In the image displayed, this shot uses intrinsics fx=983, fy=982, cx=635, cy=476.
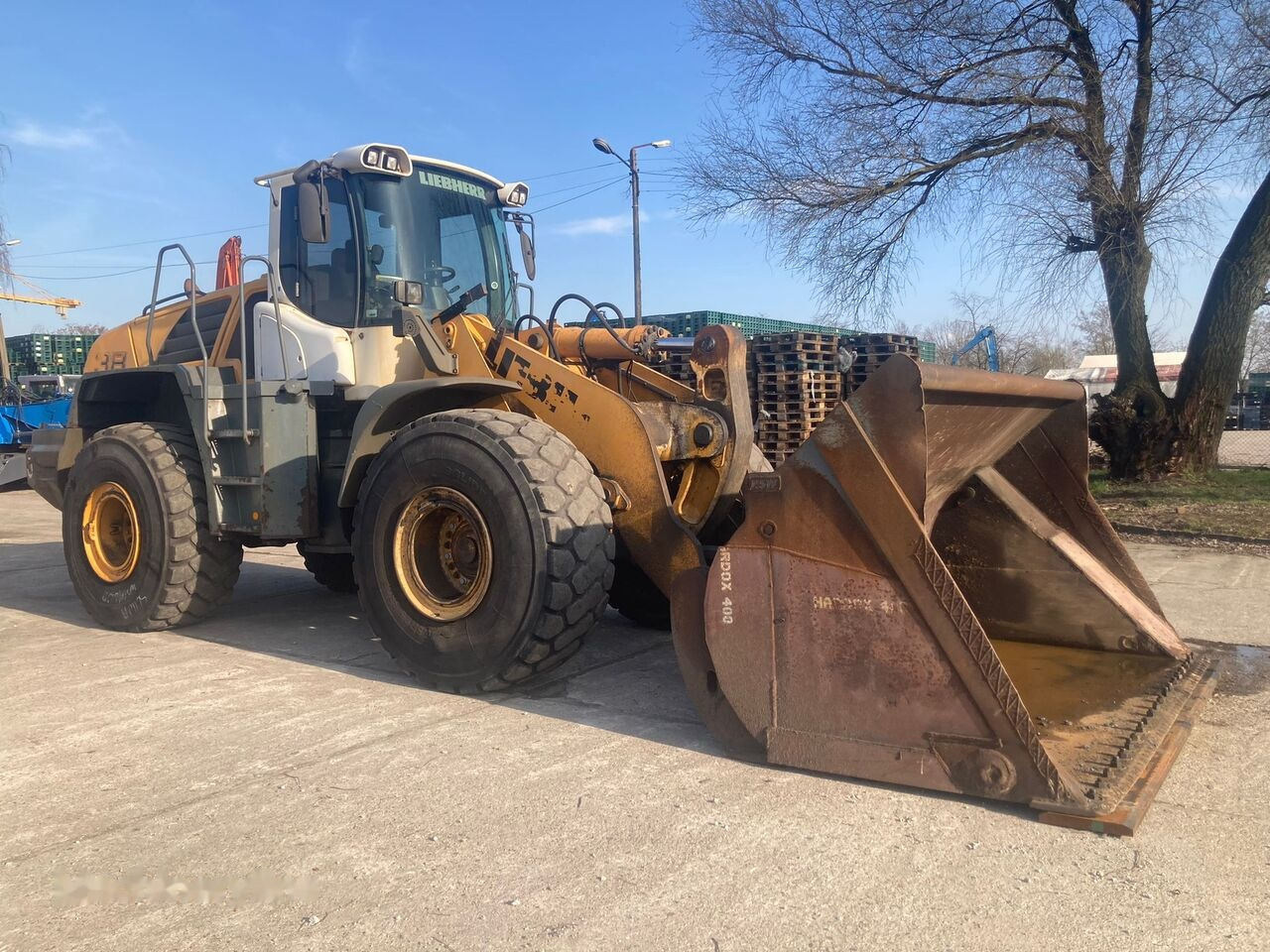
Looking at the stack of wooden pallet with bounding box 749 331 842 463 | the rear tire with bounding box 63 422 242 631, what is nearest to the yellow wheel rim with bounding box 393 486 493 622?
the rear tire with bounding box 63 422 242 631

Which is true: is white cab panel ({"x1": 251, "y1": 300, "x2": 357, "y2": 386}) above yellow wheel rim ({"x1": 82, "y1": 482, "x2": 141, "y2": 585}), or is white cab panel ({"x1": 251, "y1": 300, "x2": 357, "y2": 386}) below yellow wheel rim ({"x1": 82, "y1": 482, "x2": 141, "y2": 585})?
above

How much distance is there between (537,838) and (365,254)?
3.81 metres

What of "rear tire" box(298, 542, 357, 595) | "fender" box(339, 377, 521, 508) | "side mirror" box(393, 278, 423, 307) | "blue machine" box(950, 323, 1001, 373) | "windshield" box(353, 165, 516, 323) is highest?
"blue machine" box(950, 323, 1001, 373)

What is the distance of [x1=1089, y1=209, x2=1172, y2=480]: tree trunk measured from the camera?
1259 cm

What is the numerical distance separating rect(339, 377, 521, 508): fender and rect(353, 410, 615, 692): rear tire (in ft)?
0.61

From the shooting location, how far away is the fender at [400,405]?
4.92 meters

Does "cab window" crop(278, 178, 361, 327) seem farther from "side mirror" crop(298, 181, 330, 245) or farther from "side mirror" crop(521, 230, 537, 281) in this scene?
"side mirror" crop(521, 230, 537, 281)

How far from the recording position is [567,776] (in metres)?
3.63

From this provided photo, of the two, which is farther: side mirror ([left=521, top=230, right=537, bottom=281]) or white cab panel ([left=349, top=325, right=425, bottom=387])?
side mirror ([left=521, top=230, right=537, bottom=281])

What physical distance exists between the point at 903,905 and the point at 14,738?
12.3 ft

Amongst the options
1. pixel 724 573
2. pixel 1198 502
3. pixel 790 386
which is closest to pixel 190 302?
pixel 724 573

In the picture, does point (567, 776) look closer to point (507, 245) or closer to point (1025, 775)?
point (1025, 775)

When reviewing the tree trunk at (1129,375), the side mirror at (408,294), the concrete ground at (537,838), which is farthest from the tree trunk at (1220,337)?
the side mirror at (408,294)

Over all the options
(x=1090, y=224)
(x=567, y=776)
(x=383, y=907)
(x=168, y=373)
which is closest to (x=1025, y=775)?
(x=567, y=776)
